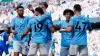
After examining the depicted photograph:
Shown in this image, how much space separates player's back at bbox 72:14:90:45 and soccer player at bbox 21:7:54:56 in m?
0.62

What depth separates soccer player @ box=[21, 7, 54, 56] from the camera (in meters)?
11.4

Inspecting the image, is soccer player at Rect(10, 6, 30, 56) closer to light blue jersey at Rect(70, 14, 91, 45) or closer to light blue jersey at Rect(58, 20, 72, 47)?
light blue jersey at Rect(58, 20, 72, 47)

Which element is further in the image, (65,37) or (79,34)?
(65,37)

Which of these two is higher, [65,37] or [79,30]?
[79,30]

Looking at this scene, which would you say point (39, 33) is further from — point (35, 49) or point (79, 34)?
point (79, 34)

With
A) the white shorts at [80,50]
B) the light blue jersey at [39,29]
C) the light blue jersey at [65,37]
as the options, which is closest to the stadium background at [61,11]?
the light blue jersey at [65,37]

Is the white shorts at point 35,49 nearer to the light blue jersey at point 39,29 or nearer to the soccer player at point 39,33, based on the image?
the soccer player at point 39,33

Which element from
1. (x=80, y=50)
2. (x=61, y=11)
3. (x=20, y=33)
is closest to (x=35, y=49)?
(x=80, y=50)

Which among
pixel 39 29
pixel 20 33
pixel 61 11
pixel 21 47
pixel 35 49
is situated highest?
pixel 39 29

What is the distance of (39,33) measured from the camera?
11453 millimetres

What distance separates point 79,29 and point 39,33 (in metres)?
1.02

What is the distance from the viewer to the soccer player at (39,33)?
1137 centimetres

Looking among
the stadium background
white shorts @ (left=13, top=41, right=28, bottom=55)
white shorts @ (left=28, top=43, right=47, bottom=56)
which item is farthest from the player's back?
the stadium background

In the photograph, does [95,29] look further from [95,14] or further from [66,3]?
[66,3]
